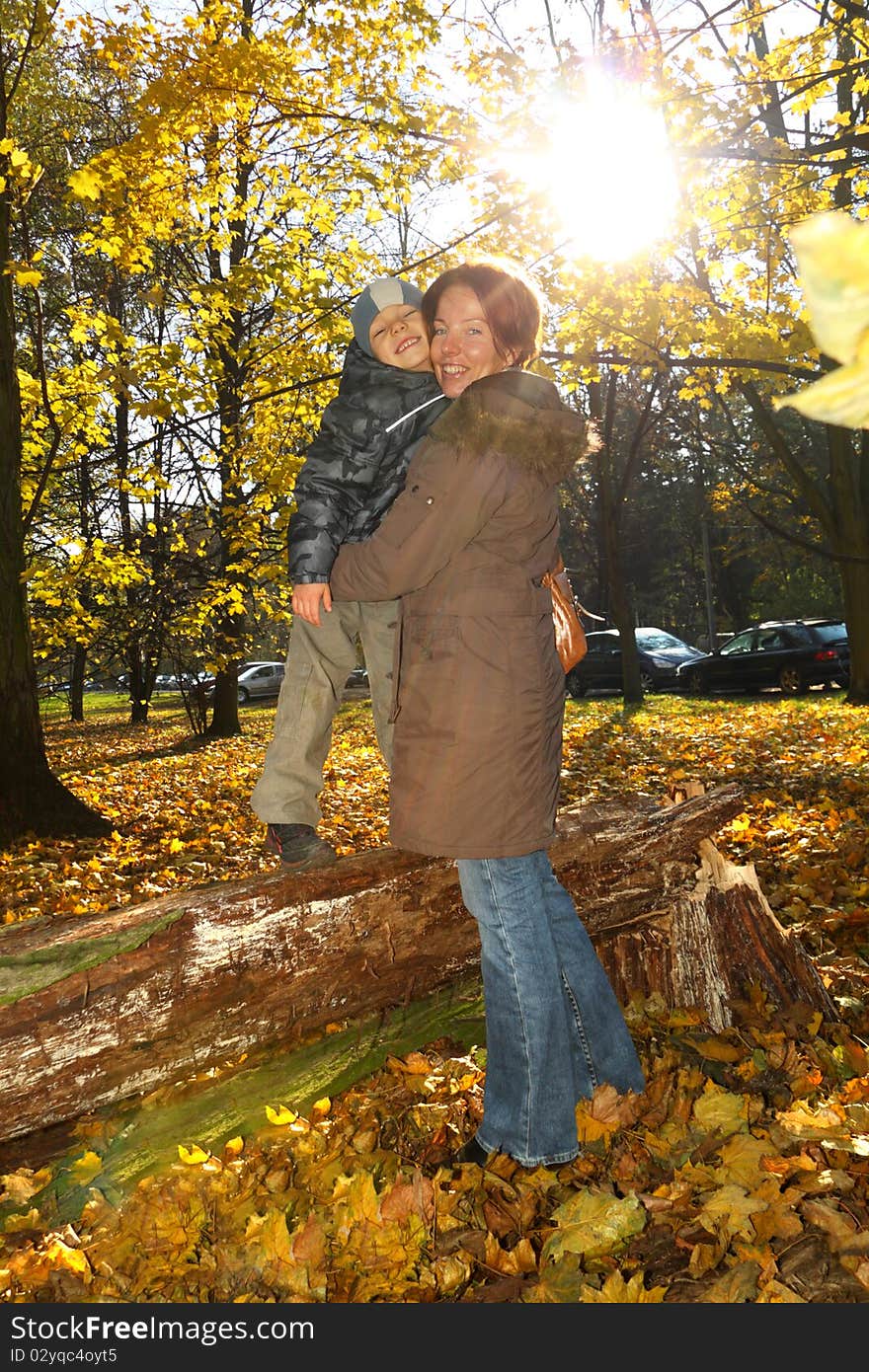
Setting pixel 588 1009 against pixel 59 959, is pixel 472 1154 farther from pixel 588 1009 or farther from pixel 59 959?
pixel 59 959

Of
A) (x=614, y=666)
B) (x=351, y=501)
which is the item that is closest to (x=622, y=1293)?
(x=351, y=501)

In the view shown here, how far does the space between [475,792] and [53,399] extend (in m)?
8.15

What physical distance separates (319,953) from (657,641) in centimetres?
2196

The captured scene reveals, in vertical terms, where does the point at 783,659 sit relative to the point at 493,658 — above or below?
below

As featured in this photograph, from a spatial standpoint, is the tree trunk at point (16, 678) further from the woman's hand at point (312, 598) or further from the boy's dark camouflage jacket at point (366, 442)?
the woman's hand at point (312, 598)

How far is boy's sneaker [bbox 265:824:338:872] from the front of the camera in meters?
2.88

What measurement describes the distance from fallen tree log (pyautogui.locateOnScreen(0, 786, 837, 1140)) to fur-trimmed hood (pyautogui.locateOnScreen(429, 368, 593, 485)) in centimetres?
138

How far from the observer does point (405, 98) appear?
755cm

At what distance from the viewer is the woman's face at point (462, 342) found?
7.70 ft

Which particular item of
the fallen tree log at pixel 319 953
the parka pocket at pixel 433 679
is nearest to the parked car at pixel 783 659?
the fallen tree log at pixel 319 953

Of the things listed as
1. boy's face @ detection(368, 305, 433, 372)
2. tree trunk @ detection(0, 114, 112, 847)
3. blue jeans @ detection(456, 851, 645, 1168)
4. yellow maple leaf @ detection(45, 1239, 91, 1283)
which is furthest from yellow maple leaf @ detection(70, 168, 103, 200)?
yellow maple leaf @ detection(45, 1239, 91, 1283)

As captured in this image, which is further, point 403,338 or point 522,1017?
point 403,338

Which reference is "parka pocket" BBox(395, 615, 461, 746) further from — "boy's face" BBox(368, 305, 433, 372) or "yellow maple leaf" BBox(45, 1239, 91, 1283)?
"yellow maple leaf" BBox(45, 1239, 91, 1283)

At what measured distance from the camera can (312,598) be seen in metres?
2.59
